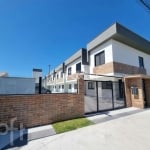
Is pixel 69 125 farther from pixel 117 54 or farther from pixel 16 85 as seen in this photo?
pixel 117 54

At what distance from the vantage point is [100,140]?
3.94 metres

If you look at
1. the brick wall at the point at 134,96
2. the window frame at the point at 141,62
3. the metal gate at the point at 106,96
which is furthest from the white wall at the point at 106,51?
the window frame at the point at 141,62

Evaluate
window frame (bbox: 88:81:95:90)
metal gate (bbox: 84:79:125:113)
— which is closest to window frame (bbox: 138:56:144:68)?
metal gate (bbox: 84:79:125:113)

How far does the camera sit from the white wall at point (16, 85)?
18.3ft

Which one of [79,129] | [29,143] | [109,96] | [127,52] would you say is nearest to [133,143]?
[79,129]

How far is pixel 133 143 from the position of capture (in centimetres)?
367

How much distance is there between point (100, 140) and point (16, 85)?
446 centimetres

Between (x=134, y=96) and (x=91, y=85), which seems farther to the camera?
(x=91, y=85)

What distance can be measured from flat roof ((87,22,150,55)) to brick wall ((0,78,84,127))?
702 centimetres

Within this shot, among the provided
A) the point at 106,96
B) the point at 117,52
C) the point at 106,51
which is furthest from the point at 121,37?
the point at 106,96

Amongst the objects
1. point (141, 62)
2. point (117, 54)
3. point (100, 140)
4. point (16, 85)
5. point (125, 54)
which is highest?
point (125, 54)

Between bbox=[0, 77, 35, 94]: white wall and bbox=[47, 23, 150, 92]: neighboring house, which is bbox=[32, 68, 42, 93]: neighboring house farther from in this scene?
bbox=[47, 23, 150, 92]: neighboring house

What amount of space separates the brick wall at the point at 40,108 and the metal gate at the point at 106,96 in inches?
85.2

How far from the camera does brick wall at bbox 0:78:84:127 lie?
4.93 m
